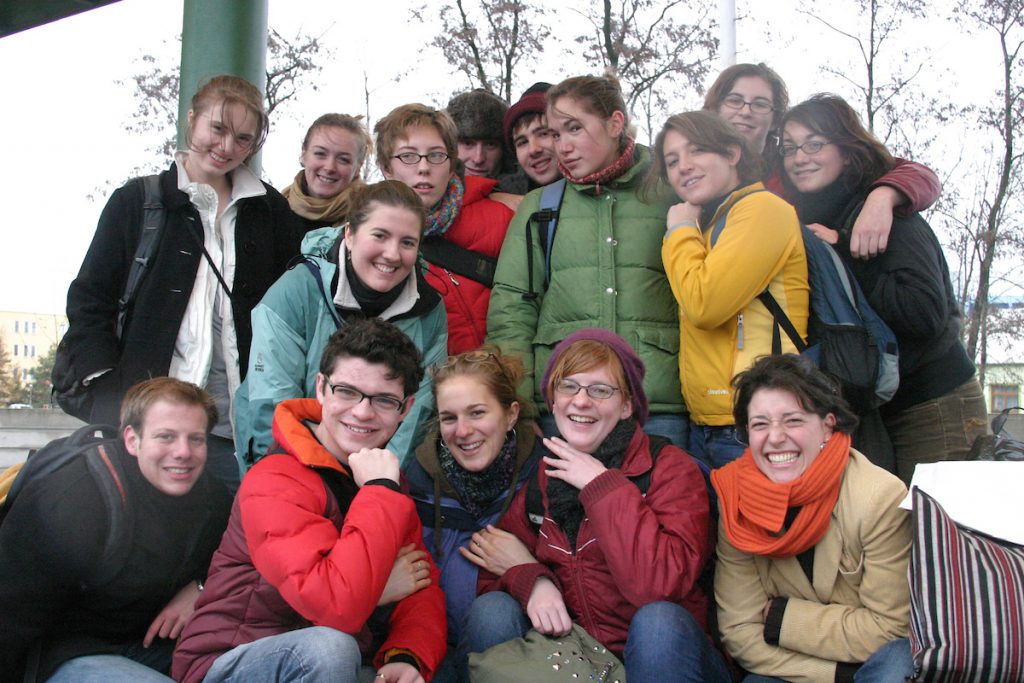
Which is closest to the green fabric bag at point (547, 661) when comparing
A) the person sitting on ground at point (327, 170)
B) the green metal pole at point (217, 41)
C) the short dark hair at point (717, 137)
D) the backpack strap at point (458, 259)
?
the backpack strap at point (458, 259)

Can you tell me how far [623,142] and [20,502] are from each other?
2.66 m

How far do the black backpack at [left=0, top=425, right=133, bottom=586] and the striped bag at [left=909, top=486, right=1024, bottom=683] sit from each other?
7.57 ft

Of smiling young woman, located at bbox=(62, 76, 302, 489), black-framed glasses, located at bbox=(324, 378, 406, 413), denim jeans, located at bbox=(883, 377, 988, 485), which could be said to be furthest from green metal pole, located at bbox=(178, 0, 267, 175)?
denim jeans, located at bbox=(883, 377, 988, 485)

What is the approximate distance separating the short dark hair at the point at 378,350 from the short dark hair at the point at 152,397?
1.41 ft

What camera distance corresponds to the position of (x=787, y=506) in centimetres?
273

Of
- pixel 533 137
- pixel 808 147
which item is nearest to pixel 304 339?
pixel 533 137

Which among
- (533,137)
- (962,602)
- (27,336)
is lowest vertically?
(962,602)

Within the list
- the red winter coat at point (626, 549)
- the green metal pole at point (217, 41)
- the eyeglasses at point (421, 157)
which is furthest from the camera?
the green metal pole at point (217, 41)

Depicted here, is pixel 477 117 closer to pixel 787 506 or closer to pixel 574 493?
Result: pixel 574 493

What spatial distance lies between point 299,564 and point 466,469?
96cm

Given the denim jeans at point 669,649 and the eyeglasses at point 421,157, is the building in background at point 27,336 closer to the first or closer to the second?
the eyeglasses at point 421,157

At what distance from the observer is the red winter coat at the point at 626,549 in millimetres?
2779

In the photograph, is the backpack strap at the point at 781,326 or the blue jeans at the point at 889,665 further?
the backpack strap at the point at 781,326

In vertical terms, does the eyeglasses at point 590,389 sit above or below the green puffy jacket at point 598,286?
below
